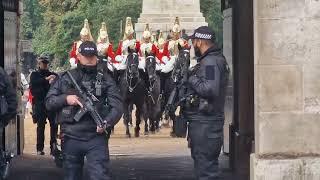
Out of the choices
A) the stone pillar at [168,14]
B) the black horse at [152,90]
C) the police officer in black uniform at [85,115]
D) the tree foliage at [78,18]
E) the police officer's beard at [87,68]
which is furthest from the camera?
the tree foliage at [78,18]

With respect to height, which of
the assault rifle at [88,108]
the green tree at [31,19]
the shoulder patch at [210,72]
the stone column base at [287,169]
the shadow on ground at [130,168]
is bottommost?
the shadow on ground at [130,168]

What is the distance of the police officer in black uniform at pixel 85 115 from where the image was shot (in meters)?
9.62

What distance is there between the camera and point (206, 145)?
32.6 feet

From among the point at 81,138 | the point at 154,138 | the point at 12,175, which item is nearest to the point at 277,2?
the point at 81,138

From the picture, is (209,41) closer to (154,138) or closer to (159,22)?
(154,138)

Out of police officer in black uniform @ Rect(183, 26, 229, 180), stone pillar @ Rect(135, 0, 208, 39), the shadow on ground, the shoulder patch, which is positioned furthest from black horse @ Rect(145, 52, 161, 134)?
the shoulder patch

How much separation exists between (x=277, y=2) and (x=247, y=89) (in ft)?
13.5

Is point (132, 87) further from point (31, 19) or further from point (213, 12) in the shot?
point (31, 19)

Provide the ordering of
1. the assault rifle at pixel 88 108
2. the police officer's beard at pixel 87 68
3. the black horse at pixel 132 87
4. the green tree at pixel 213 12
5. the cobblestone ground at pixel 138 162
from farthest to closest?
the green tree at pixel 213 12 → the black horse at pixel 132 87 → the cobblestone ground at pixel 138 162 → the police officer's beard at pixel 87 68 → the assault rifle at pixel 88 108

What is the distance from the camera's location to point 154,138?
22625 mm

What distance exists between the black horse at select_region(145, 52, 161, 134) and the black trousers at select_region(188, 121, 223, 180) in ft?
41.7

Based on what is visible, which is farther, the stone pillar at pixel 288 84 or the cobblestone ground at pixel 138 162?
the cobblestone ground at pixel 138 162

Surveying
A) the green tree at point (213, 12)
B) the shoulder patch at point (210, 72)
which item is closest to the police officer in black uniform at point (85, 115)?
the shoulder patch at point (210, 72)

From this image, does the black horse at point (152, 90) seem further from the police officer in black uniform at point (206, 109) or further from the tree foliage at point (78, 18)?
the tree foliage at point (78, 18)
